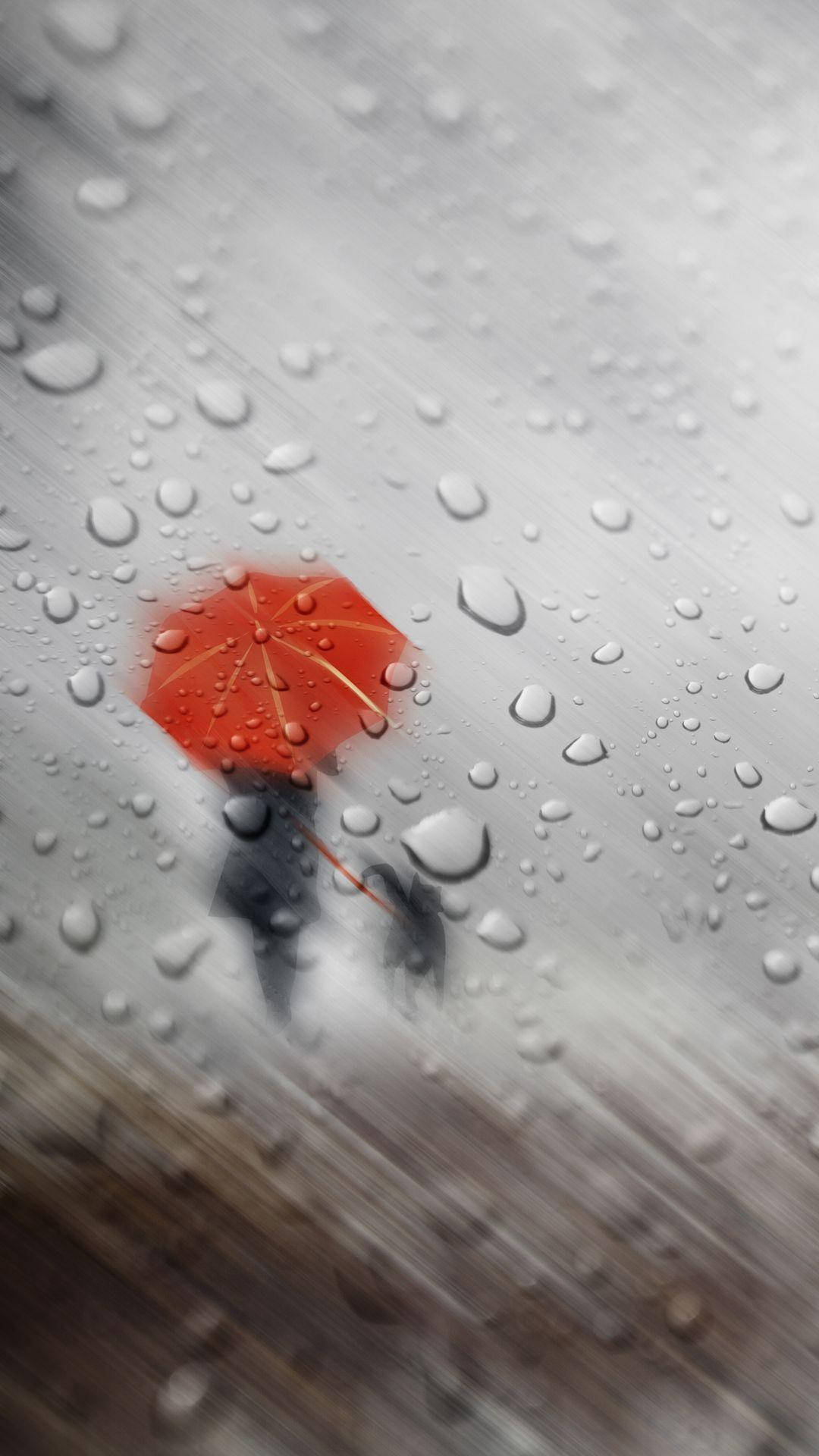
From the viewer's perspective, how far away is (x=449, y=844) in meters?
0.51

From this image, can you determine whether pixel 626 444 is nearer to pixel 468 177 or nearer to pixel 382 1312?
pixel 468 177

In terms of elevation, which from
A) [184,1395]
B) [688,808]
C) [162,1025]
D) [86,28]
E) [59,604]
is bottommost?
[184,1395]

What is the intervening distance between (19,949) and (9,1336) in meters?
0.18

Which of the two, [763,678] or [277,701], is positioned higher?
[763,678]

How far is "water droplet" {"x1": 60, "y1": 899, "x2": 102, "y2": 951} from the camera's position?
19.1 inches

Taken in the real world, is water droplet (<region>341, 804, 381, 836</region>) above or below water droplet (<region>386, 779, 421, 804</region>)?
below

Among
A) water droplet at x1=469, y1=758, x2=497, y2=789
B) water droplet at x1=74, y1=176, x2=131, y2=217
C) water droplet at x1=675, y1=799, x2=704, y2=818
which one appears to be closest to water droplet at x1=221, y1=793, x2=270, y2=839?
water droplet at x1=469, y1=758, x2=497, y2=789

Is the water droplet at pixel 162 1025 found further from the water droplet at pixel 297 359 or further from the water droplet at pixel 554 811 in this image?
the water droplet at pixel 297 359

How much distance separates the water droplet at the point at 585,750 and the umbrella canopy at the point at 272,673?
95 millimetres

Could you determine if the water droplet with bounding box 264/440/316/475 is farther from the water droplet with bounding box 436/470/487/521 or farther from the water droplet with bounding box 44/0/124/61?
the water droplet with bounding box 44/0/124/61

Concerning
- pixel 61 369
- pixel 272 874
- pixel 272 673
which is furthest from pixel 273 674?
pixel 61 369

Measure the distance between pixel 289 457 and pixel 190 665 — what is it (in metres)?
0.13

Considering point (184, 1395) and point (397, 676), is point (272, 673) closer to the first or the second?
point (397, 676)

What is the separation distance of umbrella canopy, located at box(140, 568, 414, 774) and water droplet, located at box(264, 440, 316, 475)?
6 centimetres
